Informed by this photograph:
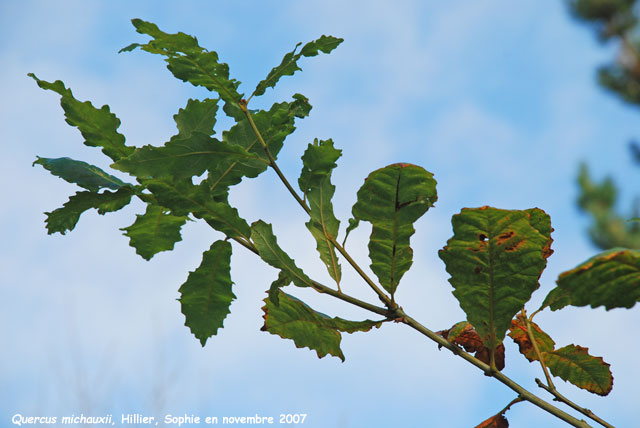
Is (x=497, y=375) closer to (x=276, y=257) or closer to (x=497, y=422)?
(x=497, y=422)

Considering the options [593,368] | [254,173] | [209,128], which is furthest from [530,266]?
[209,128]

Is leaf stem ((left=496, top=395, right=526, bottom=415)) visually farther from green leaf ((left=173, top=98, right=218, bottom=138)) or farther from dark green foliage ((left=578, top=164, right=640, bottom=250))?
dark green foliage ((left=578, top=164, right=640, bottom=250))

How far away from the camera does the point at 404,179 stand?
855mm

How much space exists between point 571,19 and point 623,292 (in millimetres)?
17823

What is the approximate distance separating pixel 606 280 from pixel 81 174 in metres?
0.75

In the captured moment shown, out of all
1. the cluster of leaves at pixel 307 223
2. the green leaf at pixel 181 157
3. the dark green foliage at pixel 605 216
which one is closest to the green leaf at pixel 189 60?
the cluster of leaves at pixel 307 223

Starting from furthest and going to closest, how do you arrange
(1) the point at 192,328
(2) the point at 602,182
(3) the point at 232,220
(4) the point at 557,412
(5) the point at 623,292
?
(2) the point at 602,182 < (1) the point at 192,328 < (3) the point at 232,220 < (4) the point at 557,412 < (5) the point at 623,292

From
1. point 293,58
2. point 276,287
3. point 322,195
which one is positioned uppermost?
point 293,58

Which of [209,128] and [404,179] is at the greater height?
[209,128]

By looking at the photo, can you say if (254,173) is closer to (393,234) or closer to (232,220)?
(232,220)

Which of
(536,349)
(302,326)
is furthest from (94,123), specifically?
(536,349)

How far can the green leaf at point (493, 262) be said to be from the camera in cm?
81

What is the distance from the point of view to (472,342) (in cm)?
99

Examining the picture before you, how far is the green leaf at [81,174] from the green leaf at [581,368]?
0.75 m
